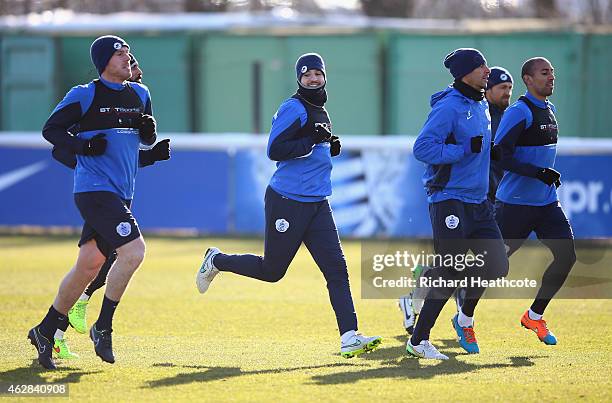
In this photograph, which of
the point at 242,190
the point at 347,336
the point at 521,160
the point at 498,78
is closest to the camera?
the point at 347,336

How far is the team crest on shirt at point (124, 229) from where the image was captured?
8828 mm

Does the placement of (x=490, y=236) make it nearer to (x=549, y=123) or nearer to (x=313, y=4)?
(x=549, y=123)

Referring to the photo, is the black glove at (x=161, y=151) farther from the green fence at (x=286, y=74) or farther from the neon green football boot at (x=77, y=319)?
the green fence at (x=286, y=74)

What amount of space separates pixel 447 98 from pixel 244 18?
1590 cm

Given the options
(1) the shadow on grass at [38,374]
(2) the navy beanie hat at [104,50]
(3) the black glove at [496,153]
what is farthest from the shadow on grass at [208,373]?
(2) the navy beanie hat at [104,50]

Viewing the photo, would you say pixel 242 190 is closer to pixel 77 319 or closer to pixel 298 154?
pixel 77 319

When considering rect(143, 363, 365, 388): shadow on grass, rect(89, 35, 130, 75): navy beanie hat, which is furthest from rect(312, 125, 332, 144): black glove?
rect(143, 363, 365, 388): shadow on grass

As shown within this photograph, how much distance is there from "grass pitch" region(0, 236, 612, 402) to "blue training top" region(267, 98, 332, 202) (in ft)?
4.13

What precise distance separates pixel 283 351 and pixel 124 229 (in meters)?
1.73

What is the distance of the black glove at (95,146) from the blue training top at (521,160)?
10.9ft

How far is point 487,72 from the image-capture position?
9312mm

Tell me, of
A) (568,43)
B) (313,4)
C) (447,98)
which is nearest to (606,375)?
(447,98)

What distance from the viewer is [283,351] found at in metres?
9.78

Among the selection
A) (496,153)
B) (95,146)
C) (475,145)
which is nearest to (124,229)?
(95,146)
